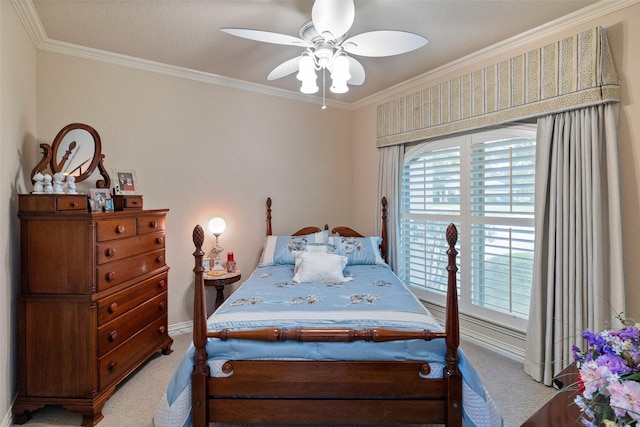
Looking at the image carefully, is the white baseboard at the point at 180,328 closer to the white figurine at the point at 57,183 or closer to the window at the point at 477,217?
the white figurine at the point at 57,183

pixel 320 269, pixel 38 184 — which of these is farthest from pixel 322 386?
pixel 38 184

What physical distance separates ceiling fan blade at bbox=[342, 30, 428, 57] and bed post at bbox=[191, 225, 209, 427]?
4.74 feet

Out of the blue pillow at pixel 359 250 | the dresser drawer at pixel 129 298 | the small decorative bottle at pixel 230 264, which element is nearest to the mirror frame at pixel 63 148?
the dresser drawer at pixel 129 298

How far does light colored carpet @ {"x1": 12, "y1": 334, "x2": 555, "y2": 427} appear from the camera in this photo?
2.05m

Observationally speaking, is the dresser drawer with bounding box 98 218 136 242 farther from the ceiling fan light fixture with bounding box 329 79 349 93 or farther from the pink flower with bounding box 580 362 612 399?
the pink flower with bounding box 580 362 612 399

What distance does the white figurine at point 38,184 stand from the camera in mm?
2104

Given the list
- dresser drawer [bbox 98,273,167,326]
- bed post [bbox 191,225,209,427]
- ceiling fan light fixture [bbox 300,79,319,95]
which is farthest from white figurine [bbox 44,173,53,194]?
ceiling fan light fixture [bbox 300,79,319,95]

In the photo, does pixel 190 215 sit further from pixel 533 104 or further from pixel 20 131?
pixel 533 104

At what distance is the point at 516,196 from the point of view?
106 inches

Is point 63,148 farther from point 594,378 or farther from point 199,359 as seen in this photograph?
point 594,378

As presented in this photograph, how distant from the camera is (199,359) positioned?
171cm

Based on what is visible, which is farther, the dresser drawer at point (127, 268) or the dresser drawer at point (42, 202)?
the dresser drawer at point (127, 268)

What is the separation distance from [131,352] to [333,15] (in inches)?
105

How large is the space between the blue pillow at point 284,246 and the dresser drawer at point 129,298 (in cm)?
99
